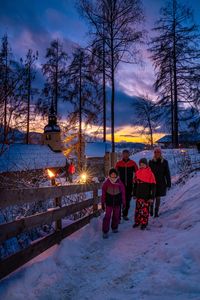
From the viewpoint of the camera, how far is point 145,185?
7.36 metres

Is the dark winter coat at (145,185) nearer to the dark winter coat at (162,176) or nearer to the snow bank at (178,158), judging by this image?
the dark winter coat at (162,176)

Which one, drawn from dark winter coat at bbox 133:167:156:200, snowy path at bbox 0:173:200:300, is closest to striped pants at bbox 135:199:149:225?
dark winter coat at bbox 133:167:156:200

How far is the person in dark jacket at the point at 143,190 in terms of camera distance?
7152 mm

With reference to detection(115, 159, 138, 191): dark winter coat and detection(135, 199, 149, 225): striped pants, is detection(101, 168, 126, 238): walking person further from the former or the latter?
detection(115, 159, 138, 191): dark winter coat

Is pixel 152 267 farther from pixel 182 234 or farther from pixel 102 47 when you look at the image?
pixel 102 47

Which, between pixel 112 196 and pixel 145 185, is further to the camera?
pixel 145 185

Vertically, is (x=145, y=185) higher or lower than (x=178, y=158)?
lower

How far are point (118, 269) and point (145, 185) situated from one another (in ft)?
9.64

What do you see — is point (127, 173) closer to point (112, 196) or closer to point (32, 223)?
point (112, 196)

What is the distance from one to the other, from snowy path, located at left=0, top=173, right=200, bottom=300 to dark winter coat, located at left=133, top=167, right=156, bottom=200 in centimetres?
Result: 97

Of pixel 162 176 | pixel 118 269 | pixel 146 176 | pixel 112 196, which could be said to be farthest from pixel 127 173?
pixel 118 269

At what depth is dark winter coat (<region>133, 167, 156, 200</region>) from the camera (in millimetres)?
7312

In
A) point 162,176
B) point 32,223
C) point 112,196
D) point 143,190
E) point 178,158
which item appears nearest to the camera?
point 32,223

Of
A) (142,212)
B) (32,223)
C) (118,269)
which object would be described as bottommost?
(118,269)
